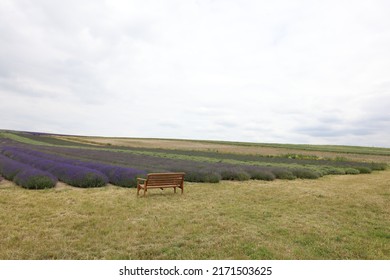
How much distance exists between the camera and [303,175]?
1585cm

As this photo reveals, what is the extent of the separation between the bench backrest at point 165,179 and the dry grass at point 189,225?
0.48 meters

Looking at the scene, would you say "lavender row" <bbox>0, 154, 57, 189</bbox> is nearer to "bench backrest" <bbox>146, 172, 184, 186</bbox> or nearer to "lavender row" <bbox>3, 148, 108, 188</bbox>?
"lavender row" <bbox>3, 148, 108, 188</bbox>

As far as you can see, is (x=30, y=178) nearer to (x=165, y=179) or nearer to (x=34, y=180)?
(x=34, y=180)

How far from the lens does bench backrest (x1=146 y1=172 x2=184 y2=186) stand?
9328 mm

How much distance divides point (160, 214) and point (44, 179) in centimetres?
572

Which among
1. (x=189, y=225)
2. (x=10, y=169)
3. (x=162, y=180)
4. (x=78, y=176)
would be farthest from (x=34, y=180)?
(x=189, y=225)

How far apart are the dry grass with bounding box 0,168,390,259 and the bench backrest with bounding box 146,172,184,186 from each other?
1.59 feet

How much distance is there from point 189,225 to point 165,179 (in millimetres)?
3818

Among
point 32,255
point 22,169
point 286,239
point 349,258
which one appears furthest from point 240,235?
point 22,169

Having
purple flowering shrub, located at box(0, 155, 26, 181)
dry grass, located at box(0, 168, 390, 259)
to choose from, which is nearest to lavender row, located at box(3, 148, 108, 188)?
dry grass, located at box(0, 168, 390, 259)

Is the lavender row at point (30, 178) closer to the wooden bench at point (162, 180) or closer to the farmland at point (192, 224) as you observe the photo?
the farmland at point (192, 224)

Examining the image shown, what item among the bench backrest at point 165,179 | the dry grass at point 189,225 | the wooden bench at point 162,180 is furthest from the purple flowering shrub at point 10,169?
the bench backrest at point 165,179

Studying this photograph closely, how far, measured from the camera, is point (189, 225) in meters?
6.02

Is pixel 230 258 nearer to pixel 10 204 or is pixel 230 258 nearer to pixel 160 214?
pixel 160 214
